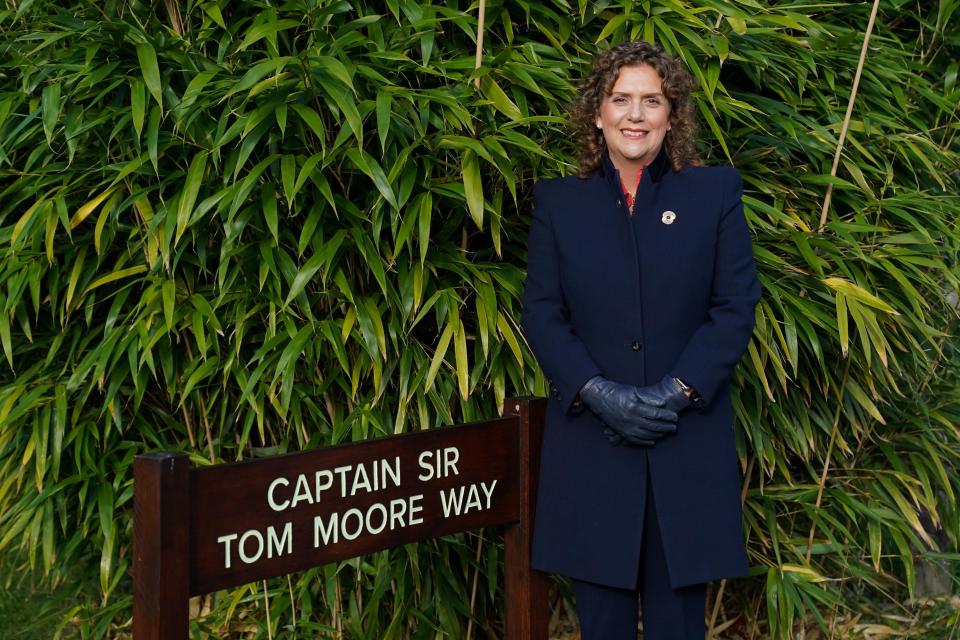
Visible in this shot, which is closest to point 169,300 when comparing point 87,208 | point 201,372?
point 201,372

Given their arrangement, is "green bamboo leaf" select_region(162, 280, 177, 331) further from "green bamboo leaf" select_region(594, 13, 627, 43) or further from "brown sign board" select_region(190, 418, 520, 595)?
"green bamboo leaf" select_region(594, 13, 627, 43)

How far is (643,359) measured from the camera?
6.77 ft

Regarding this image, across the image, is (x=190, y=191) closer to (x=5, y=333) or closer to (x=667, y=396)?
(x=5, y=333)

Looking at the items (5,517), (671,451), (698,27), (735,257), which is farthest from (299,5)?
(5,517)

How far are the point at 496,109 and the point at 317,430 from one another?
0.93 meters

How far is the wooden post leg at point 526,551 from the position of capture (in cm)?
219

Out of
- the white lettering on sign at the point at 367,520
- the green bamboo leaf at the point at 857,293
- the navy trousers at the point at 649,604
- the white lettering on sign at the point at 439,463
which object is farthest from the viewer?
the green bamboo leaf at the point at 857,293

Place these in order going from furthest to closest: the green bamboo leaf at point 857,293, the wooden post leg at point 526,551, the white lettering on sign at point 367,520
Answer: the green bamboo leaf at point 857,293 → the wooden post leg at point 526,551 → the white lettering on sign at point 367,520

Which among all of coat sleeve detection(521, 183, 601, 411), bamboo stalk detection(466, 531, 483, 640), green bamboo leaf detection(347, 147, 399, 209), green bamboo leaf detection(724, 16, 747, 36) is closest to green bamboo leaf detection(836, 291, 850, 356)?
green bamboo leaf detection(724, 16, 747, 36)

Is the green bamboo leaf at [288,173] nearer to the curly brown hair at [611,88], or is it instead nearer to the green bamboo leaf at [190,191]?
the green bamboo leaf at [190,191]

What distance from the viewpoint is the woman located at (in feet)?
6.70

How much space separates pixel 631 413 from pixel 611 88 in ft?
2.09

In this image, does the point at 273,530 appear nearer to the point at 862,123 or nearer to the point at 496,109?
the point at 496,109

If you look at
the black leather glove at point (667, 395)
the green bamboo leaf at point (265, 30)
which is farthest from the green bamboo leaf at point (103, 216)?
the black leather glove at point (667, 395)
